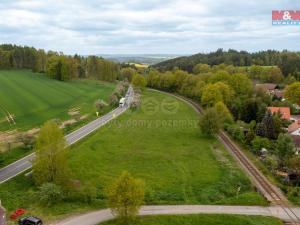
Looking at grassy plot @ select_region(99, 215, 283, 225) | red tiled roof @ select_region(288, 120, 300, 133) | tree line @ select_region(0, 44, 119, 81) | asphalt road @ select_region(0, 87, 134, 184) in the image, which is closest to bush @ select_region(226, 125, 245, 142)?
red tiled roof @ select_region(288, 120, 300, 133)

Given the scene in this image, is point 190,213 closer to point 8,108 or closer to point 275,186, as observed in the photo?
point 275,186

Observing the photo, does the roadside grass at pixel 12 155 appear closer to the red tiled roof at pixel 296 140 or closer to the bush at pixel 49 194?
the bush at pixel 49 194

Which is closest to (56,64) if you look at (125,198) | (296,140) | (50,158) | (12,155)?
(12,155)

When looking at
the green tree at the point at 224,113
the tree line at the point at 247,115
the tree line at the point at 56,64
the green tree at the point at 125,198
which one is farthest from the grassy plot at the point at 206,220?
the tree line at the point at 56,64

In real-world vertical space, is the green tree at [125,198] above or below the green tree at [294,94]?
below

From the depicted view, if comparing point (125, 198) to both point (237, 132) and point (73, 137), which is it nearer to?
point (73, 137)

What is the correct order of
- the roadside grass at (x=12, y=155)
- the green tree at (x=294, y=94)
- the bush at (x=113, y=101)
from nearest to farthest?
the roadside grass at (x=12, y=155), the green tree at (x=294, y=94), the bush at (x=113, y=101)

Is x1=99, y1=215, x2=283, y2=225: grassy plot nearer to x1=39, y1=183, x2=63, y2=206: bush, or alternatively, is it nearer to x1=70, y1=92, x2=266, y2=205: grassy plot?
x1=70, y1=92, x2=266, y2=205: grassy plot
